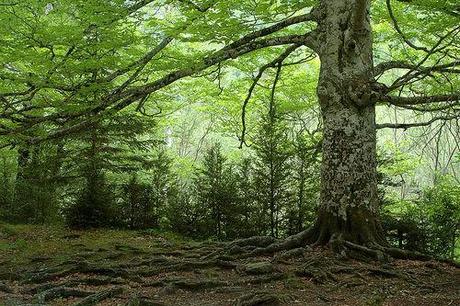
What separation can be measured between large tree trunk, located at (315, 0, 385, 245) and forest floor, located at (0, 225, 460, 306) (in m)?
0.60

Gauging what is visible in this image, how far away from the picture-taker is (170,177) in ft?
42.3

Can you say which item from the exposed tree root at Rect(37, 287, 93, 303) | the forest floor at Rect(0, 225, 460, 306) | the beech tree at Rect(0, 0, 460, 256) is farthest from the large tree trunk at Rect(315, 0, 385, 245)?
the exposed tree root at Rect(37, 287, 93, 303)

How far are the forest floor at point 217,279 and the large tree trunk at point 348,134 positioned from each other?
60 centimetres

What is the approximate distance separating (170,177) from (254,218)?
3156 millimetres

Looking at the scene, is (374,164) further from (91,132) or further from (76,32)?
(91,132)

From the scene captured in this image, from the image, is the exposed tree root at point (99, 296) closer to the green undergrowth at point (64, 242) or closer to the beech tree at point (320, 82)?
the green undergrowth at point (64, 242)

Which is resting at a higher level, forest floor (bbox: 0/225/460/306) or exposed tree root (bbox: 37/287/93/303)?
forest floor (bbox: 0/225/460/306)

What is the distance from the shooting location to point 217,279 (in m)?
6.02

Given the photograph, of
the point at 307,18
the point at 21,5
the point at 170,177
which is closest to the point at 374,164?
the point at 307,18

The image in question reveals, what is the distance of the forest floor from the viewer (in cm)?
521

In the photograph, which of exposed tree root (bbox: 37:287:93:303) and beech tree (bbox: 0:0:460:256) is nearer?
exposed tree root (bbox: 37:287:93:303)

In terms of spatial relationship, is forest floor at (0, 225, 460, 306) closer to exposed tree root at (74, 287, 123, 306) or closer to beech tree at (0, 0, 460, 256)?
exposed tree root at (74, 287, 123, 306)

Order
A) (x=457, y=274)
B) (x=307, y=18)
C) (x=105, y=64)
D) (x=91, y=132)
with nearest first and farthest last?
(x=457, y=274), (x=105, y=64), (x=307, y=18), (x=91, y=132)

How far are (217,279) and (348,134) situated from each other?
2.98 metres
